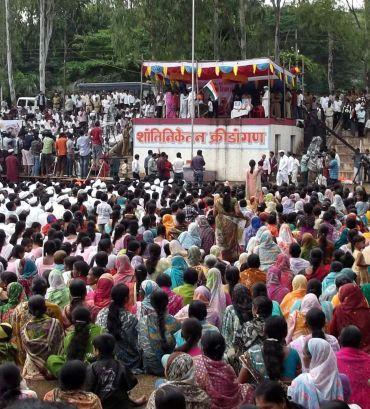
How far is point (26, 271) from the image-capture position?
32.7 ft

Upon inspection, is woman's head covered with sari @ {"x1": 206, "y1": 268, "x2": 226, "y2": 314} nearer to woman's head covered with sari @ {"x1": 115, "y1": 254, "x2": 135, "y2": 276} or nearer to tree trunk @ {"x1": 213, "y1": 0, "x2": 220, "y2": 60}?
woman's head covered with sari @ {"x1": 115, "y1": 254, "x2": 135, "y2": 276}

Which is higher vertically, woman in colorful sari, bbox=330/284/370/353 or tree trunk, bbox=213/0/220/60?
tree trunk, bbox=213/0/220/60

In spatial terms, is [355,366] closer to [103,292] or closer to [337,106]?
[103,292]

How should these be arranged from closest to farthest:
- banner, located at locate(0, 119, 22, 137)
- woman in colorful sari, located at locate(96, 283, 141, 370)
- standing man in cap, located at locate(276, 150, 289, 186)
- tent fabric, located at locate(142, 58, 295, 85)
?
woman in colorful sari, located at locate(96, 283, 141, 370) < standing man in cap, located at locate(276, 150, 289, 186) < tent fabric, located at locate(142, 58, 295, 85) < banner, located at locate(0, 119, 22, 137)

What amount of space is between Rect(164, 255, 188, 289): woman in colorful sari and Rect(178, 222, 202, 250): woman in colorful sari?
7.75 ft

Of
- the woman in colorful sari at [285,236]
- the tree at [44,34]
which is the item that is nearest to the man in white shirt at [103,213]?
the woman in colorful sari at [285,236]

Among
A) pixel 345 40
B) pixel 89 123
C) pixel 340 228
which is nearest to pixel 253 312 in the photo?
pixel 340 228

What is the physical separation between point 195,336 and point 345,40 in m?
36.2

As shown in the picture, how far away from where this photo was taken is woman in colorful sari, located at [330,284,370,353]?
25.3 feet

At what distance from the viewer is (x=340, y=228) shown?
12766 mm

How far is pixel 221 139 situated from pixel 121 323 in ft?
58.7

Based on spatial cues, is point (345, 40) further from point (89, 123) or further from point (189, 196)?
point (189, 196)

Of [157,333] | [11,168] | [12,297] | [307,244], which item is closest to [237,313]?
[157,333]

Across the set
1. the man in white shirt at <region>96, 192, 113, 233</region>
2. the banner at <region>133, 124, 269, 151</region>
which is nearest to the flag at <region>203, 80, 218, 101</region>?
the banner at <region>133, 124, 269, 151</region>
